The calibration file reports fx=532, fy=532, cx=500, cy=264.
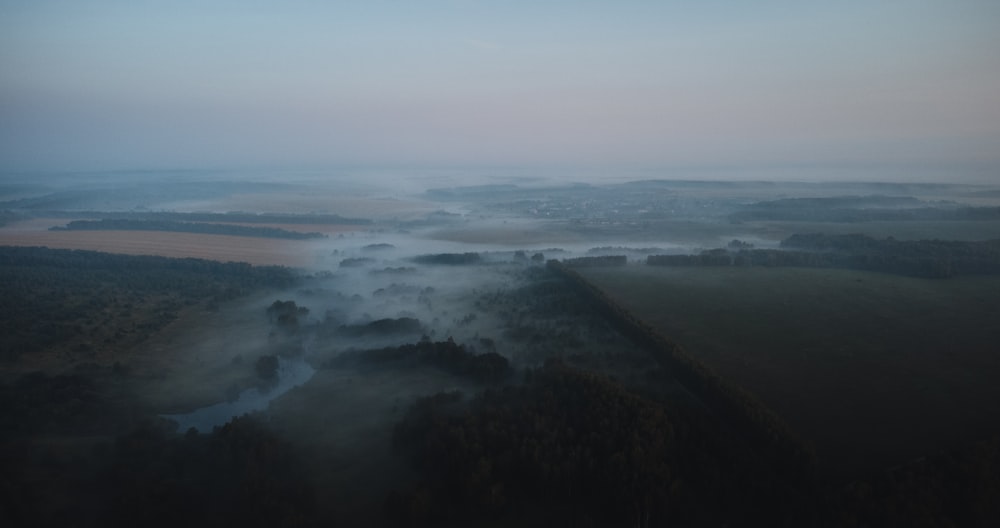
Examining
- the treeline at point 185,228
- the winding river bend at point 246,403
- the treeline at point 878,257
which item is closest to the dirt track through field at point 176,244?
the treeline at point 185,228

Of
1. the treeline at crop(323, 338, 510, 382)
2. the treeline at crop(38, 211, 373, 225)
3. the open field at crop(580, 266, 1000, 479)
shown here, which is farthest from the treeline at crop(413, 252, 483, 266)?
the treeline at crop(38, 211, 373, 225)

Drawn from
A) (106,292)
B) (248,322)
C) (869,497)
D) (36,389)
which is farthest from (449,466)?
(106,292)

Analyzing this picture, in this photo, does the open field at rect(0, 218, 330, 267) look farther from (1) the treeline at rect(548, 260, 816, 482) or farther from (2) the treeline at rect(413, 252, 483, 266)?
(1) the treeline at rect(548, 260, 816, 482)

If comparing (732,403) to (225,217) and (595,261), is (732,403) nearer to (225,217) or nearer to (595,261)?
(595,261)

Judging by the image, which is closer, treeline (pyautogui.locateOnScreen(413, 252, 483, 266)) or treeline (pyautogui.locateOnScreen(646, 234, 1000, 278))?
treeline (pyautogui.locateOnScreen(646, 234, 1000, 278))

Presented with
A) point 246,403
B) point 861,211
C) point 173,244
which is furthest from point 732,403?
point 861,211
